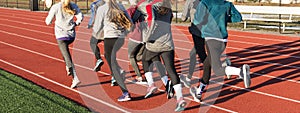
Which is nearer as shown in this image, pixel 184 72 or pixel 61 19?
pixel 61 19

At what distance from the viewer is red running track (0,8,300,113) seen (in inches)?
276

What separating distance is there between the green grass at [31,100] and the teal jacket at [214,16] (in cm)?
230

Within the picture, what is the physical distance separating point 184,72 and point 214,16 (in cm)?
333

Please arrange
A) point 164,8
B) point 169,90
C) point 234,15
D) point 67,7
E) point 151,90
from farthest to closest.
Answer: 1. point 67,7
2. point 151,90
3. point 169,90
4. point 234,15
5. point 164,8

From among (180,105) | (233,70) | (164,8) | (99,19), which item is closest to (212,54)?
(233,70)

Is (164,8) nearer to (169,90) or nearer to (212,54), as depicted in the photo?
(212,54)

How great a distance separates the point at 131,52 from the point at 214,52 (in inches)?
74.2

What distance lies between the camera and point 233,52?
1337 cm

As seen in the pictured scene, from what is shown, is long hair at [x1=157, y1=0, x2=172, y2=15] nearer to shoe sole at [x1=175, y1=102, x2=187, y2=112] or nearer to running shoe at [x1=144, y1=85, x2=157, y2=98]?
shoe sole at [x1=175, y1=102, x2=187, y2=112]

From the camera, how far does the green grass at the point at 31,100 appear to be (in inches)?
247

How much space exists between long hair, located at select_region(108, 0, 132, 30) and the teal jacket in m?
1.11

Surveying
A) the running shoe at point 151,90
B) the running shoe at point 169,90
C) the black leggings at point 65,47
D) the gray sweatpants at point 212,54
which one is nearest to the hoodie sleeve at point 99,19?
the black leggings at point 65,47

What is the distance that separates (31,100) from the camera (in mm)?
6781

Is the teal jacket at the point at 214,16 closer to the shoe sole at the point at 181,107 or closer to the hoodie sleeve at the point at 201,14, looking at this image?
the hoodie sleeve at the point at 201,14
